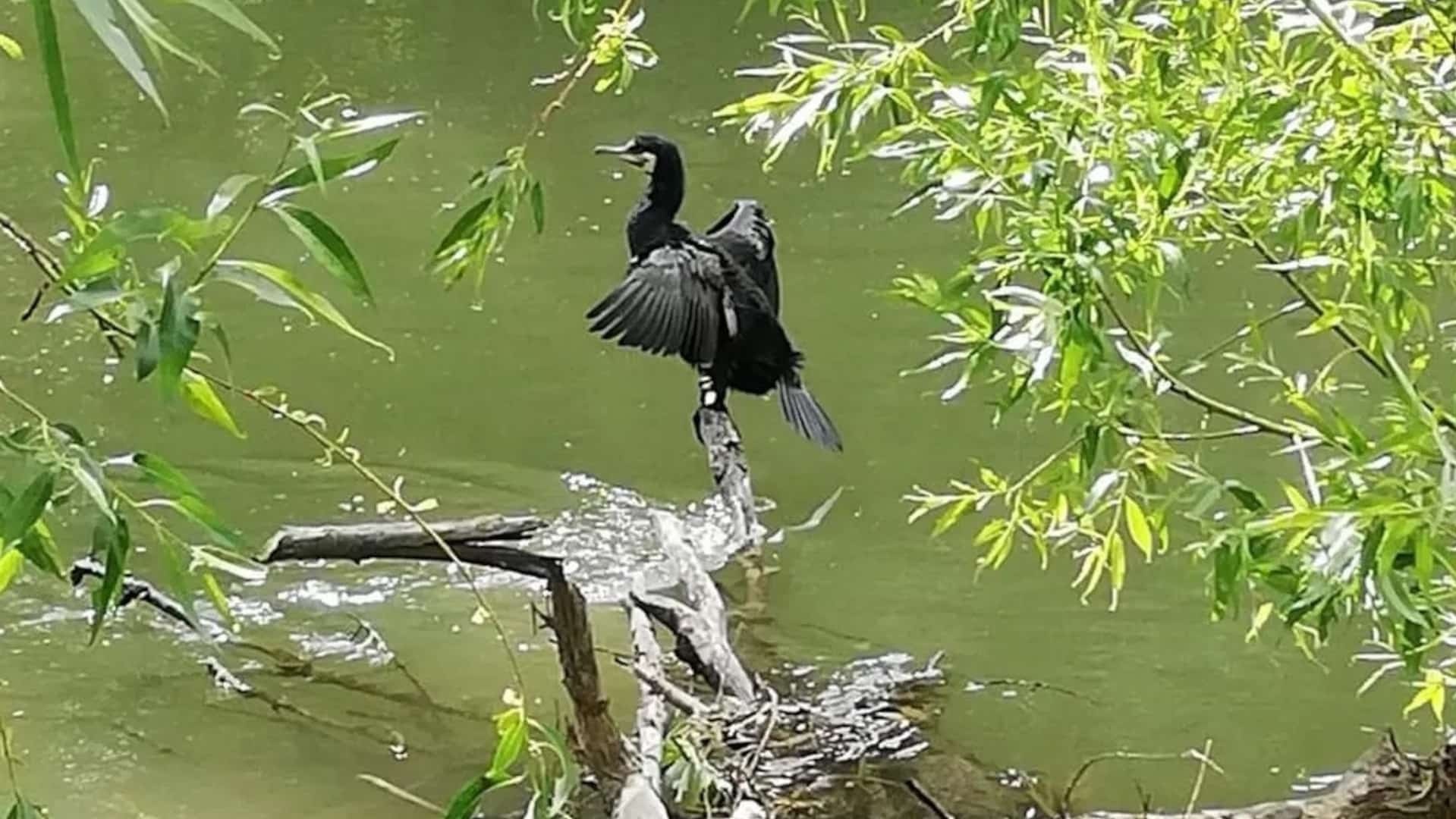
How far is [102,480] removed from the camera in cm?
108

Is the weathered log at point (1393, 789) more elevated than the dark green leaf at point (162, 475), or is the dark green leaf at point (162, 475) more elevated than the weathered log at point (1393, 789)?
the dark green leaf at point (162, 475)

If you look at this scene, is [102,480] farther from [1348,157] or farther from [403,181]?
[403,181]

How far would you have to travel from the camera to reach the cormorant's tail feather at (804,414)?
396 cm

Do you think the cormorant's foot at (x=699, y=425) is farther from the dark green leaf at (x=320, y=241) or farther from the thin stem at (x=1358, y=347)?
the dark green leaf at (x=320, y=241)

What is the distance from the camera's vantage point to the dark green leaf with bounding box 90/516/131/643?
110cm

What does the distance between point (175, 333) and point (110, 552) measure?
5.7 inches

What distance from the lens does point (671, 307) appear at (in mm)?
3818

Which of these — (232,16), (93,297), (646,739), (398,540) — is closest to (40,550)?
(93,297)

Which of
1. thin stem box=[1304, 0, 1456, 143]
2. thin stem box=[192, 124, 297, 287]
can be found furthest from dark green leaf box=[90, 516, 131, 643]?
thin stem box=[1304, 0, 1456, 143]

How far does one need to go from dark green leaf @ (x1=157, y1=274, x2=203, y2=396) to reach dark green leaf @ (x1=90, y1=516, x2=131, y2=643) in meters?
0.09

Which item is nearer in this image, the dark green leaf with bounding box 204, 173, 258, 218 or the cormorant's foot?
Result: the dark green leaf with bounding box 204, 173, 258, 218

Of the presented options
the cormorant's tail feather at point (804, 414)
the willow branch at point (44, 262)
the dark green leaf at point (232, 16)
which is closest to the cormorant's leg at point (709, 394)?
the cormorant's tail feather at point (804, 414)

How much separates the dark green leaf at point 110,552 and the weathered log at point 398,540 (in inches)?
28.6

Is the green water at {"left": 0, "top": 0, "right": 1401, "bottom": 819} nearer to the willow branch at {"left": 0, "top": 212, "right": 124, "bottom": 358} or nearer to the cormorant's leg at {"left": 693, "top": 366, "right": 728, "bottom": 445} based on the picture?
the cormorant's leg at {"left": 693, "top": 366, "right": 728, "bottom": 445}
